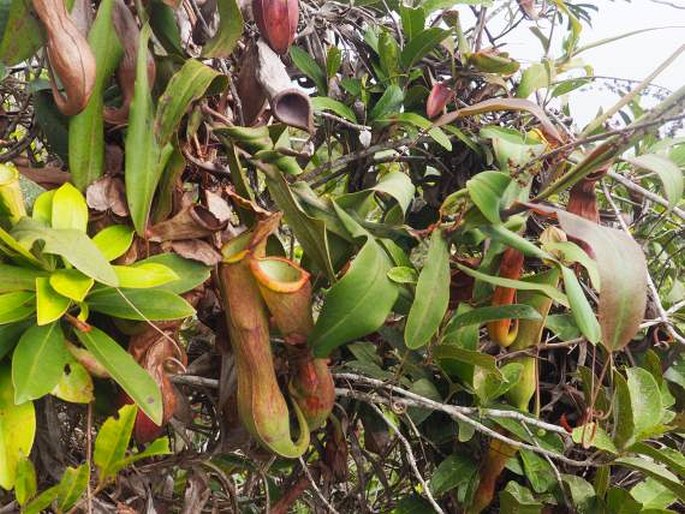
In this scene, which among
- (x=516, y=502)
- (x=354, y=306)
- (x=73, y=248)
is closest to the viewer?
(x=73, y=248)

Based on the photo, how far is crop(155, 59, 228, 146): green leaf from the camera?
1.63 feet

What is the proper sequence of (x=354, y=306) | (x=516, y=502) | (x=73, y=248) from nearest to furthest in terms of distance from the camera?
(x=73, y=248)
(x=354, y=306)
(x=516, y=502)

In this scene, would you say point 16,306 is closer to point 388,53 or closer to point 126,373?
point 126,373

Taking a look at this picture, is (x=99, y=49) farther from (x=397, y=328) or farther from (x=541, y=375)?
(x=541, y=375)

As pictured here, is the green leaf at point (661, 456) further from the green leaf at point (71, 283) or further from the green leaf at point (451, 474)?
the green leaf at point (71, 283)

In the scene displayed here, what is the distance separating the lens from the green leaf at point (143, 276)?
18.0 inches

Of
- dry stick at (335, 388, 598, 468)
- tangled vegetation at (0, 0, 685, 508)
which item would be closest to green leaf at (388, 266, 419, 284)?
tangled vegetation at (0, 0, 685, 508)

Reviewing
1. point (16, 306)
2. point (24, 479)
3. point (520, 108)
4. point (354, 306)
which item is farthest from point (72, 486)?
point (520, 108)

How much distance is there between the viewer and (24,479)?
450mm

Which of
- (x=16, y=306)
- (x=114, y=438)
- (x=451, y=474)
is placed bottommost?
(x=451, y=474)

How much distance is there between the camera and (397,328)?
655 millimetres

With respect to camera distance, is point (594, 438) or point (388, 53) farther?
point (388, 53)

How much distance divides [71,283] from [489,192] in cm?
33

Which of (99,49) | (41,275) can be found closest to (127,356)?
(41,275)
